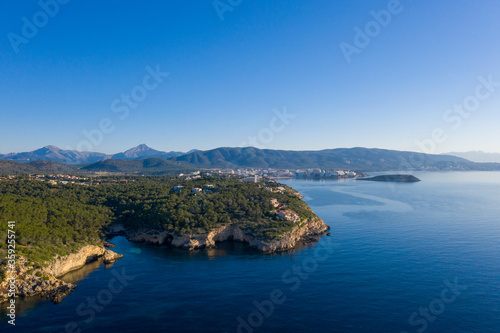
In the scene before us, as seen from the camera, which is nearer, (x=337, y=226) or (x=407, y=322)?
(x=407, y=322)

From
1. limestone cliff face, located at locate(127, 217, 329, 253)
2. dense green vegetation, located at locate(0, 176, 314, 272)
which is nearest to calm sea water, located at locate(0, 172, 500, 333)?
limestone cliff face, located at locate(127, 217, 329, 253)

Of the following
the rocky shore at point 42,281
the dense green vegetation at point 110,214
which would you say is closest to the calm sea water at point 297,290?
the rocky shore at point 42,281

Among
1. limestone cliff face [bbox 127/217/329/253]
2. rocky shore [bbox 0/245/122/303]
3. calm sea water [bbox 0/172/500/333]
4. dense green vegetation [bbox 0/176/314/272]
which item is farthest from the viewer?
limestone cliff face [bbox 127/217/329/253]

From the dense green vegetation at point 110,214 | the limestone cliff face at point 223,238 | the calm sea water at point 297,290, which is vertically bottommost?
the calm sea water at point 297,290

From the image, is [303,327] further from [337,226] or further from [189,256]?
[337,226]

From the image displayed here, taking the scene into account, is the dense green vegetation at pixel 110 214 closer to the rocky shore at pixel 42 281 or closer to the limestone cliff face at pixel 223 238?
the limestone cliff face at pixel 223 238

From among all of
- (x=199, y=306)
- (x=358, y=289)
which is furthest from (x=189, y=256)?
(x=358, y=289)

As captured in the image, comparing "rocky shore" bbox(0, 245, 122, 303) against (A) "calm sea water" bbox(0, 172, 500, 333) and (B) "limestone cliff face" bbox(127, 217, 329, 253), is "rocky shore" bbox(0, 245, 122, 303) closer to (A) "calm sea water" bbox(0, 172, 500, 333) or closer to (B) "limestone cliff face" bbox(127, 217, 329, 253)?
(A) "calm sea water" bbox(0, 172, 500, 333)
